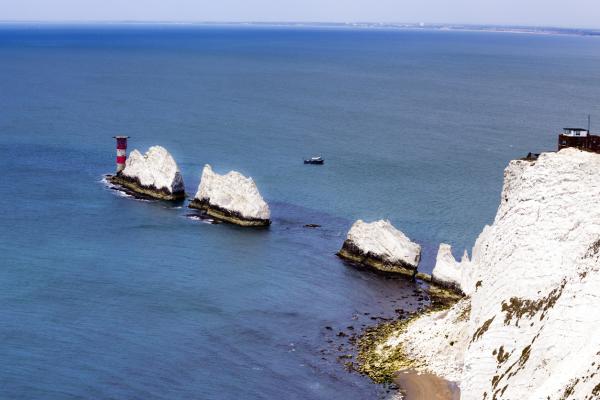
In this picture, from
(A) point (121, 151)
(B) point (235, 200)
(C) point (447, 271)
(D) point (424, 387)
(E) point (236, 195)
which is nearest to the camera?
(D) point (424, 387)

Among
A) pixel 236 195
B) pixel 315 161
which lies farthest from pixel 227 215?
pixel 315 161

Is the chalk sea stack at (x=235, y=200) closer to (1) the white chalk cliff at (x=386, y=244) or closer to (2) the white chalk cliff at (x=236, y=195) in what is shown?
(2) the white chalk cliff at (x=236, y=195)

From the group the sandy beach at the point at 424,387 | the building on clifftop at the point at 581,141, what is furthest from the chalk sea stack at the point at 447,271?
the building on clifftop at the point at 581,141

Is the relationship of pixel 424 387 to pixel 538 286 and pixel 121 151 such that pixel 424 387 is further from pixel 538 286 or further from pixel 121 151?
pixel 121 151

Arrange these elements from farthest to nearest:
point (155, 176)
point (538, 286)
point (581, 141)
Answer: point (155, 176)
point (581, 141)
point (538, 286)

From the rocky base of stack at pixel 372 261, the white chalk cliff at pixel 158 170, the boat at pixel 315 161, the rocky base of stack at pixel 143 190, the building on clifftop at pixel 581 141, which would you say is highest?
the building on clifftop at pixel 581 141
